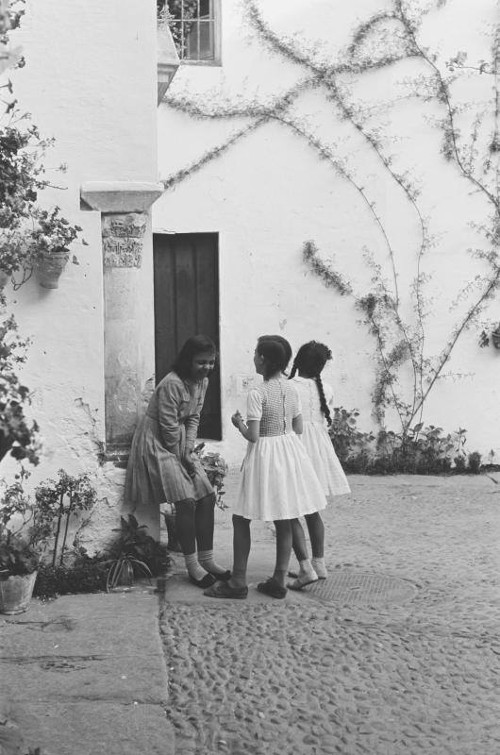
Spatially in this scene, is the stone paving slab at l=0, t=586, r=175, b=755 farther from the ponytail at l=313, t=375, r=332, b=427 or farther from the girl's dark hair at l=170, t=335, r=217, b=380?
the ponytail at l=313, t=375, r=332, b=427

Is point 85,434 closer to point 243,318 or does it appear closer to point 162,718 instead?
point 162,718

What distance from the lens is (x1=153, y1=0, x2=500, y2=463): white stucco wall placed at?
30.6 feet

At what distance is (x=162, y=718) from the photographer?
12.6ft

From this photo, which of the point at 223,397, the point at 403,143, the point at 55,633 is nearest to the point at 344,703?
the point at 55,633

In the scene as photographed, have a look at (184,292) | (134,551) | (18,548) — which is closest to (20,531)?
(18,548)

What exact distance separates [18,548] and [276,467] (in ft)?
4.70

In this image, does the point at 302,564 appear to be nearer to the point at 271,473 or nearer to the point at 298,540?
the point at 298,540

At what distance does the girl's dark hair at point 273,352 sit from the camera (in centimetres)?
534

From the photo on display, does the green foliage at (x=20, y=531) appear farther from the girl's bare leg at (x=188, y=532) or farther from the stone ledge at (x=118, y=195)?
the stone ledge at (x=118, y=195)

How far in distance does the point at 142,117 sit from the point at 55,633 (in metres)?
2.84

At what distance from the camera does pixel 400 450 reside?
9.49 m

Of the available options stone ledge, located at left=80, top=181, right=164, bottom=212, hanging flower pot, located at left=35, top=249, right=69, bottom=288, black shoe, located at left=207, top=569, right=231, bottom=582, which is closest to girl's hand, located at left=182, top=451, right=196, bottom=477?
black shoe, located at left=207, top=569, right=231, bottom=582

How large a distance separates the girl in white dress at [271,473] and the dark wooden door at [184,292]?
4029mm

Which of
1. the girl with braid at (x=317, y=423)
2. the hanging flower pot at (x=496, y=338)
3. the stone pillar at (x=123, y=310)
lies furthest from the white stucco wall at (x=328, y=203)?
the stone pillar at (x=123, y=310)
